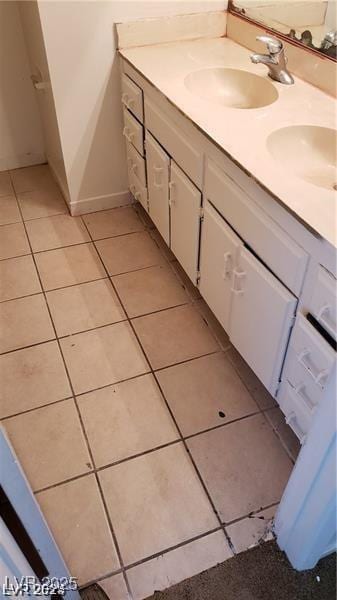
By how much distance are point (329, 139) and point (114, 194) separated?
1387 mm

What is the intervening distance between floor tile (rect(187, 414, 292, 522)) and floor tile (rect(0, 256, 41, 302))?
3.41ft

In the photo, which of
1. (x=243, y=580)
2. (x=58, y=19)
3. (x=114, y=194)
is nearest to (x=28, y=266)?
(x=114, y=194)

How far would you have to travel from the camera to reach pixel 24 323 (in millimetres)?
1921

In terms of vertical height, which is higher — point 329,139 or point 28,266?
point 329,139

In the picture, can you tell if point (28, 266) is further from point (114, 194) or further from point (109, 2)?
point (109, 2)

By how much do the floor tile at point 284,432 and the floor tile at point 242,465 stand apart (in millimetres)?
20

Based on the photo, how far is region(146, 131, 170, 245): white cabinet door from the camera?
6.18 feet

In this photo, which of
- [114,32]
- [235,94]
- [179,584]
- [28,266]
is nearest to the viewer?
[179,584]

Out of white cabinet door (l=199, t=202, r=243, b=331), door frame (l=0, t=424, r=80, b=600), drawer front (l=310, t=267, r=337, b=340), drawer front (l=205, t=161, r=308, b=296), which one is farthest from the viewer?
white cabinet door (l=199, t=202, r=243, b=331)

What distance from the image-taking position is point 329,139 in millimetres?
1418

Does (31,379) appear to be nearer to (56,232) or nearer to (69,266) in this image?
(69,266)

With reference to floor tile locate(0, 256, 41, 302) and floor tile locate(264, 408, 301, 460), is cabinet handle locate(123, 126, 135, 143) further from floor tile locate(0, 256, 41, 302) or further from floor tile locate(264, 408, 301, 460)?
floor tile locate(264, 408, 301, 460)

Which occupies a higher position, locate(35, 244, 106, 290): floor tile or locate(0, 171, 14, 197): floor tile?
locate(35, 244, 106, 290): floor tile

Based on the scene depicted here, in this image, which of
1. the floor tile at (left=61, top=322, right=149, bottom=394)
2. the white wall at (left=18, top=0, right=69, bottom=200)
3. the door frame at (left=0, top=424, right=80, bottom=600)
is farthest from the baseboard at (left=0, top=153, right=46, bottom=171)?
the door frame at (left=0, top=424, right=80, bottom=600)
